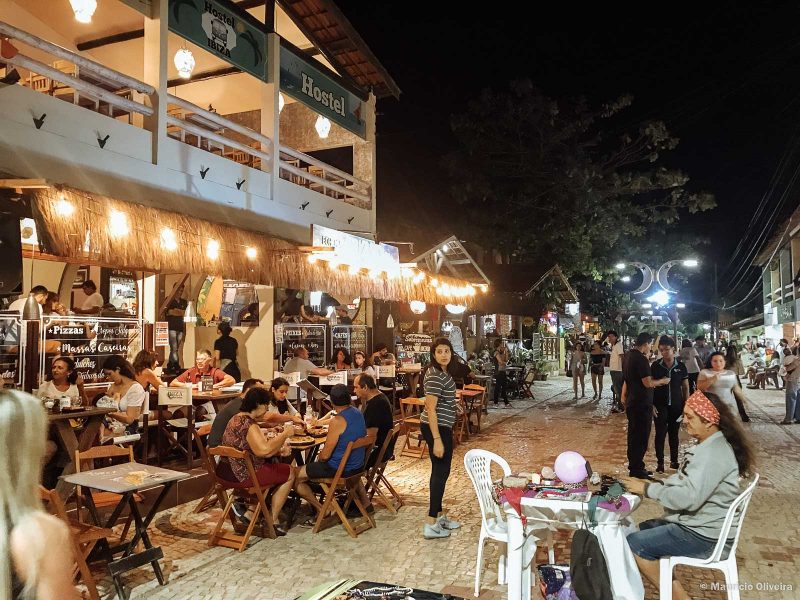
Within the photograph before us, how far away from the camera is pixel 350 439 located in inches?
231

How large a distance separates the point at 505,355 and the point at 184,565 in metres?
12.6

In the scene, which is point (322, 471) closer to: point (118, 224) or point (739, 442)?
point (118, 224)

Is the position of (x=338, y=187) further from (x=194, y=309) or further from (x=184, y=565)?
(x=184, y=565)

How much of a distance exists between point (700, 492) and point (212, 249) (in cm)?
590

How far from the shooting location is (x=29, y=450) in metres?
1.85

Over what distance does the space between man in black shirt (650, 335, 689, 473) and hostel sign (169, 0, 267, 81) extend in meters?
7.77

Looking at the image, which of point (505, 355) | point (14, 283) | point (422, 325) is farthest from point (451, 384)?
point (422, 325)

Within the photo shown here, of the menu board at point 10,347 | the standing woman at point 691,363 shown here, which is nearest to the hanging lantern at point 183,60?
the menu board at point 10,347

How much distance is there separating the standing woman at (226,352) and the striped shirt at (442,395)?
6.46m

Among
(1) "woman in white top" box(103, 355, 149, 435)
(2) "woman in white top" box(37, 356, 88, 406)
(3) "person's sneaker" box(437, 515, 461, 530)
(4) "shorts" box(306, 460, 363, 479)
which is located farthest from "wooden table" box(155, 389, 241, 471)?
(3) "person's sneaker" box(437, 515, 461, 530)

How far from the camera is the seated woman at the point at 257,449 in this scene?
5.54 metres

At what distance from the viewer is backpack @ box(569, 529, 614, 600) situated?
330cm

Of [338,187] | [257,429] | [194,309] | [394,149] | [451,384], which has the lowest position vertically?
[257,429]

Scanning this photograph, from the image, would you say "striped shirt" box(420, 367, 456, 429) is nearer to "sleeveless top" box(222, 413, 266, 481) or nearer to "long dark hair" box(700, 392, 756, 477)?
"sleeveless top" box(222, 413, 266, 481)
